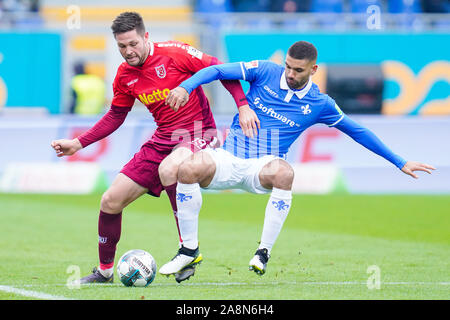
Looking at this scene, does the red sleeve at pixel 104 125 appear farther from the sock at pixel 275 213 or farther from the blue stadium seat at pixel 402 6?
the blue stadium seat at pixel 402 6

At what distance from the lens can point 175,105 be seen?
6652mm

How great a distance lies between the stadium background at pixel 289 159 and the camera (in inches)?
297

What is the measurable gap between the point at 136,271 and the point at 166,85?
1671 mm

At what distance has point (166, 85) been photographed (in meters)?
7.35

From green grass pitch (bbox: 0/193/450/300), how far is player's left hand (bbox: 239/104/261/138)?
4.12 feet

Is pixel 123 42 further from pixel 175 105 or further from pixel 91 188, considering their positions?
pixel 91 188

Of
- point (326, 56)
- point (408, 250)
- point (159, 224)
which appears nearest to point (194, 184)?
point (408, 250)

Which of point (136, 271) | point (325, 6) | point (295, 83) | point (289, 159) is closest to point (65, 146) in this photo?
point (136, 271)

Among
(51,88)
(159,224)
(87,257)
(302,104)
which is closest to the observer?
(302,104)

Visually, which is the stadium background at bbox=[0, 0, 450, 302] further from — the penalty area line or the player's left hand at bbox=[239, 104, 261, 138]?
the player's left hand at bbox=[239, 104, 261, 138]

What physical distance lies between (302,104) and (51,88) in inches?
472

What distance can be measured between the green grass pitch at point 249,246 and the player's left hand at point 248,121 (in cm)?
126

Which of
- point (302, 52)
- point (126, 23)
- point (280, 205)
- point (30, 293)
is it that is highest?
point (126, 23)

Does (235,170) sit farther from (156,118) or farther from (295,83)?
(156,118)
